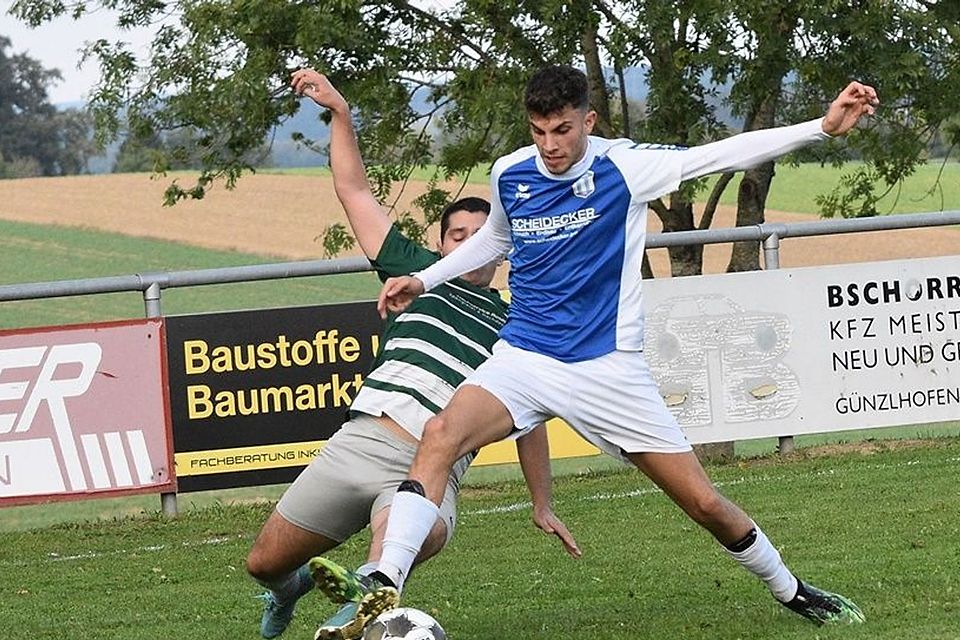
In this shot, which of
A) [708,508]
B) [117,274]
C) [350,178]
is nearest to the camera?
[708,508]

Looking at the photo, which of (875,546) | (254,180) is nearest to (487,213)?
(875,546)

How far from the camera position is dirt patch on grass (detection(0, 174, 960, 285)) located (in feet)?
130

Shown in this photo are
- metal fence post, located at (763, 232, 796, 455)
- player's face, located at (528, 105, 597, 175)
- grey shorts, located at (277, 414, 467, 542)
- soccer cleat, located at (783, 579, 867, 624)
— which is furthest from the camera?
metal fence post, located at (763, 232, 796, 455)

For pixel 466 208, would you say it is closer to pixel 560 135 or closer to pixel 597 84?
pixel 560 135

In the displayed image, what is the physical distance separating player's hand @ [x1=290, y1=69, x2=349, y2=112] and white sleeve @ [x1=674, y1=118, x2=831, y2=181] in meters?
1.32

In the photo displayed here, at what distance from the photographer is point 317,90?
6.66 m

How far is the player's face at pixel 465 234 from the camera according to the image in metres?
6.84

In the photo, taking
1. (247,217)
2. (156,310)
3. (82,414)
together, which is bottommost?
(247,217)

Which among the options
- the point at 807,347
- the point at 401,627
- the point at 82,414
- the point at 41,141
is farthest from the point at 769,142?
the point at 41,141

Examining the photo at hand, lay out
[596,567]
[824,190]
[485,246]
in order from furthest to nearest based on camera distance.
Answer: [824,190] → [596,567] → [485,246]

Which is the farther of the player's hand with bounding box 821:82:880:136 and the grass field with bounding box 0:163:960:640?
the grass field with bounding box 0:163:960:640

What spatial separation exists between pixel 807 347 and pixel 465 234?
21.2 ft

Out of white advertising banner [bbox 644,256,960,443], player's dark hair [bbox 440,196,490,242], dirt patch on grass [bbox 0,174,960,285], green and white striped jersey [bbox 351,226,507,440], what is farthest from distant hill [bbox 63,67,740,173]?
dirt patch on grass [bbox 0,174,960,285]

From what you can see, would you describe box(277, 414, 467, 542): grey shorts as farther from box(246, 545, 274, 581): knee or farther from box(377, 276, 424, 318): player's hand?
box(377, 276, 424, 318): player's hand
